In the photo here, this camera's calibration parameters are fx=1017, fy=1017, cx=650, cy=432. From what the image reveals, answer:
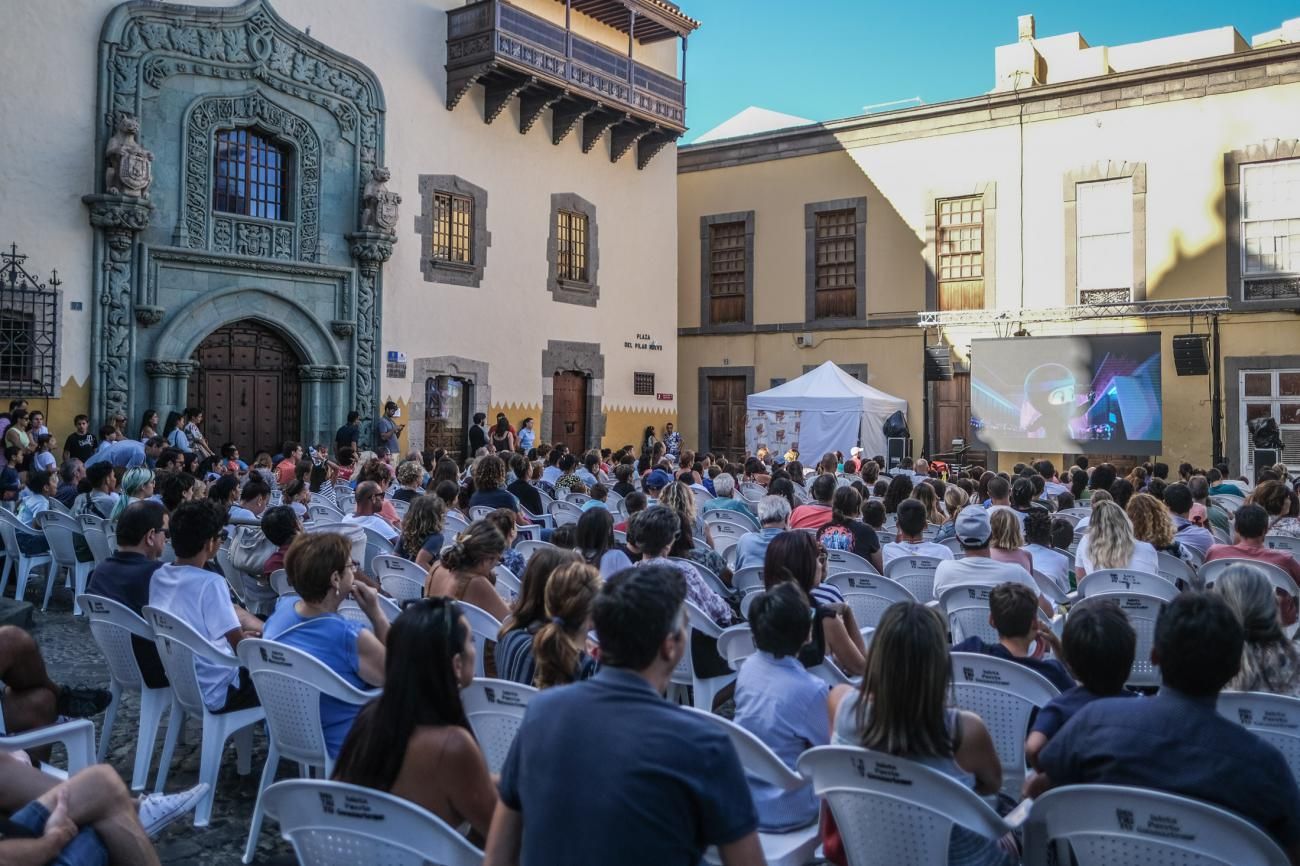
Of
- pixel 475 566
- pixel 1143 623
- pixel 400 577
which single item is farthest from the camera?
pixel 400 577

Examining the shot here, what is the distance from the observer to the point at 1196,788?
2461mm

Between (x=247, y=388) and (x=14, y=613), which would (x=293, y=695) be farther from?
(x=247, y=388)

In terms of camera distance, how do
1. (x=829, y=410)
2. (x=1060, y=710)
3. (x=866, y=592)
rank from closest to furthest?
1. (x=1060, y=710)
2. (x=866, y=592)
3. (x=829, y=410)

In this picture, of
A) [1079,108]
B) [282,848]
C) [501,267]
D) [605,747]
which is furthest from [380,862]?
[1079,108]

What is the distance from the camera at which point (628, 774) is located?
6.62 feet

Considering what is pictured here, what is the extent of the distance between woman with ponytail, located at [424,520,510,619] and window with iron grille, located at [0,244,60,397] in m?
10.8

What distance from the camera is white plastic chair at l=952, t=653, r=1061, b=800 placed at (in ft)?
11.6

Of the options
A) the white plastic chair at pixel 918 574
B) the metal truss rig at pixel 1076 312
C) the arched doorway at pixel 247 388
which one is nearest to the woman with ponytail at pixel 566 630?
the white plastic chair at pixel 918 574

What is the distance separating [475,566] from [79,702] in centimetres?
163

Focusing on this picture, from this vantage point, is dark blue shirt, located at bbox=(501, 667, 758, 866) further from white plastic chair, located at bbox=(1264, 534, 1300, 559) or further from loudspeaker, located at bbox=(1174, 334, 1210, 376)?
loudspeaker, located at bbox=(1174, 334, 1210, 376)

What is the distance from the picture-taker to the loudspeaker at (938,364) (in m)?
20.5

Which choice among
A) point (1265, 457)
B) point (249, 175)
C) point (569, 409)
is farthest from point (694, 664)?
point (569, 409)

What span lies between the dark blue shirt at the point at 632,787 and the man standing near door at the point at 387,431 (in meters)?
14.7

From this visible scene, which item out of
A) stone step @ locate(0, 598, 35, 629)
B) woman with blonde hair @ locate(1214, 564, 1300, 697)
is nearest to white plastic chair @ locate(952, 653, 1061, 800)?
woman with blonde hair @ locate(1214, 564, 1300, 697)
